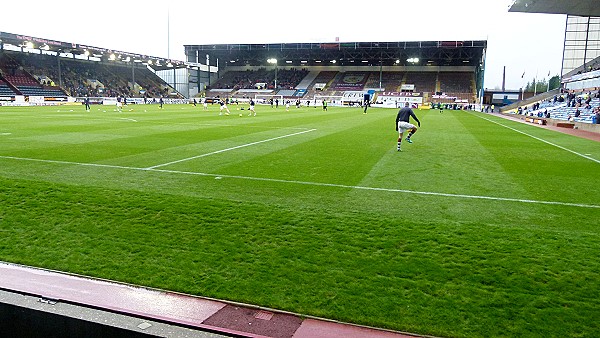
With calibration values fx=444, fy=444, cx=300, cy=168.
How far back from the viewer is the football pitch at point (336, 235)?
4.52 meters

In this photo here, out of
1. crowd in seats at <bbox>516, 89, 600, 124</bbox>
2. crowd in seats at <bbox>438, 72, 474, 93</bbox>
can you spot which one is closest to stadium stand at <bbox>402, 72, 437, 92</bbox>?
crowd in seats at <bbox>438, 72, 474, 93</bbox>

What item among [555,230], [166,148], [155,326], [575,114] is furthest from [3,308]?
[575,114]

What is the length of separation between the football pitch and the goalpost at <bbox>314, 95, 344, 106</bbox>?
71567 mm

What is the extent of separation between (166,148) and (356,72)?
86.3 meters

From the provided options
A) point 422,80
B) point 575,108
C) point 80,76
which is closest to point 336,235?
point 575,108

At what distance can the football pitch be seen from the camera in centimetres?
452

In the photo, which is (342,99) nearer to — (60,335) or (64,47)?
(64,47)

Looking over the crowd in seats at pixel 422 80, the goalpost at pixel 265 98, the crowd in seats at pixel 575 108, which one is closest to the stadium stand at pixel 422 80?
the crowd in seats at pixel 422 80

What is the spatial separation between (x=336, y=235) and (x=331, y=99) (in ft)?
268

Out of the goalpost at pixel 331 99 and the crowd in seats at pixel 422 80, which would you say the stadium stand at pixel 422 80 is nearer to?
the crowd in seats at pixel 422 80

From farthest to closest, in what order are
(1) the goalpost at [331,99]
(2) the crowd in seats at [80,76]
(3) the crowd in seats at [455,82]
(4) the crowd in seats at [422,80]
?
(4) the crowd in seats at [422,80], (3) the crowd in seats at [455,82], (1) the goalpost at [331,99], (2) the crowd in seats at [80,76]

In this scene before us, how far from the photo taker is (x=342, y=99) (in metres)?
85.9

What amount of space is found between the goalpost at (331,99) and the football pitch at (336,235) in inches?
2818

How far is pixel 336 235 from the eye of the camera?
6371mm
